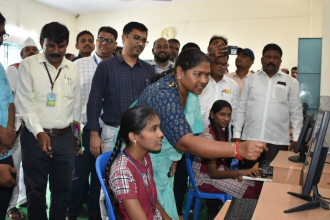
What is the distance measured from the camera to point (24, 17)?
340 inches

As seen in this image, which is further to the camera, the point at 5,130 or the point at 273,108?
the point at 273,108

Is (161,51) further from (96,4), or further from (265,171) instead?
(96,4)

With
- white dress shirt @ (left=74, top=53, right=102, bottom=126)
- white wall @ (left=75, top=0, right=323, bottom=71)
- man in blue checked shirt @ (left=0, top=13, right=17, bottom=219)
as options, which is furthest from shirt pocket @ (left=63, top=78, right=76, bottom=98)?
white wall @ (left=75, top=0, right=323, bottom=71)

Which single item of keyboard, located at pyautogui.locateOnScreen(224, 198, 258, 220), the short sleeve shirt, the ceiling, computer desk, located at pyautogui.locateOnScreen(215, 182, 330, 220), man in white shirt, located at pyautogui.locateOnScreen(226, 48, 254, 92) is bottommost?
keyboard, located at pyautogui.locateOnScreen(224, 198, 258, 220)

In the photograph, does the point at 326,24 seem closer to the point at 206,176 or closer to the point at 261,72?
the point at 261,72

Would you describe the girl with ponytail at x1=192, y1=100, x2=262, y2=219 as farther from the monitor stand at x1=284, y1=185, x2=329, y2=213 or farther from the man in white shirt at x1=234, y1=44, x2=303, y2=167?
the monitor stand at x1=284, y1=185, x2=329, y2=213

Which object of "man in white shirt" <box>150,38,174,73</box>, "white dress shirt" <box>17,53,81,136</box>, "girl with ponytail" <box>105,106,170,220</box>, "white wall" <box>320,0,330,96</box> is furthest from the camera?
"man in white shirt" <box>150,38,174,73</box>

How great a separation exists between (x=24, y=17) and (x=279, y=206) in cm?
909

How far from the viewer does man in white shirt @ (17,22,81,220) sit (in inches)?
82.2

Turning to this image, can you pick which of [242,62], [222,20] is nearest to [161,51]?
[242,62]

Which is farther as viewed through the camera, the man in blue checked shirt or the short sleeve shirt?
the man in blue checked shirt

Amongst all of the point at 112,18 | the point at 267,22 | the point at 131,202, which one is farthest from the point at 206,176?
the point at 112,18

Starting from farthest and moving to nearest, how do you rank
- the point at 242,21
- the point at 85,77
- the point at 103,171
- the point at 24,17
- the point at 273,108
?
the point at 24,17 → the point at 242,21 → the point at 273,108 → the point at 85,77 → the point at 103,171

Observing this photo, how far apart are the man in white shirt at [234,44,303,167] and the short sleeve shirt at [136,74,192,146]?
1.75m
